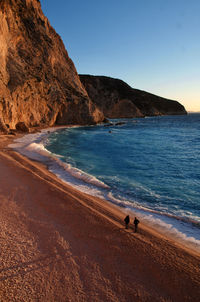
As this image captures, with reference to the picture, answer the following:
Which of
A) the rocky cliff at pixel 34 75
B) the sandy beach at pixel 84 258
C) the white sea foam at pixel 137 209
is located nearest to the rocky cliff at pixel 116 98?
the rocky cliff at pixel 34 75

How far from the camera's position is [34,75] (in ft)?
164

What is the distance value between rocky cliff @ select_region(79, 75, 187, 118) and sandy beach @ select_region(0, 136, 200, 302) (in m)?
134

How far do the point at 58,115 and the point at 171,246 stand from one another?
6443 centimetres

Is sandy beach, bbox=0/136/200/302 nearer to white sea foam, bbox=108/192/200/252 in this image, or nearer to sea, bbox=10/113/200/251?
white sea foam, bbox=108/192/200/252

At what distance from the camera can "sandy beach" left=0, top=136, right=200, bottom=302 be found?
5055 mm

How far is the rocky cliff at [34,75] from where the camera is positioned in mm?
39094

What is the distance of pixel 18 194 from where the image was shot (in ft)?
35.2

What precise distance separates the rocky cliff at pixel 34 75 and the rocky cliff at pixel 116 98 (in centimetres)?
6736

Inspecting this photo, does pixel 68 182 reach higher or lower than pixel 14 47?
lower

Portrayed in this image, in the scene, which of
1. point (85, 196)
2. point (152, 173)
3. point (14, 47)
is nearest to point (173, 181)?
point (152, 173)

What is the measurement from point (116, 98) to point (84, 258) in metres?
143

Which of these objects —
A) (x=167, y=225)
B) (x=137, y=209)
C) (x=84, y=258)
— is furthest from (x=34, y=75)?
(x=84, y=258)

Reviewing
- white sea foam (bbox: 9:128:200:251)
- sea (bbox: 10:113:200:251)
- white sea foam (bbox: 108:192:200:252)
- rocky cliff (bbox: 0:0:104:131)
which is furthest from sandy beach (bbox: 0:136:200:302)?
rocky cliff (bbox: 0:0:104:131)

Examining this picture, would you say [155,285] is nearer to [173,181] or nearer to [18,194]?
[18,194]
